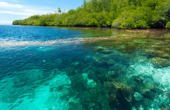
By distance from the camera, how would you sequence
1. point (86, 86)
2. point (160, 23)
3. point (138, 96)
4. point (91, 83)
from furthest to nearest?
point (160, 23) → point (91, 83) → point (86, 86) → point (138, 96)

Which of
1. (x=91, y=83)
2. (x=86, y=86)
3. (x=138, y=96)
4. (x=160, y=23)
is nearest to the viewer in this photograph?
(x=138, y=96)

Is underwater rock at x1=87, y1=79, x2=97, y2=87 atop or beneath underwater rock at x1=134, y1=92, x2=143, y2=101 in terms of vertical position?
atop

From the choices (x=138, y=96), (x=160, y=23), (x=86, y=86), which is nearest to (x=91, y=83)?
(x=86, y=86)

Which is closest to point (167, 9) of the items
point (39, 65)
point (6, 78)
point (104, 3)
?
point (39, 65)

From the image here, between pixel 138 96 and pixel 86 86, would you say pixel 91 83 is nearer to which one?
pixel 86 86

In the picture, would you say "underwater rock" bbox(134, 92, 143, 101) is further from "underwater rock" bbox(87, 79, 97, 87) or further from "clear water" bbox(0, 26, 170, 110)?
"underwater rock" bbox(87, 79, 97, 87)

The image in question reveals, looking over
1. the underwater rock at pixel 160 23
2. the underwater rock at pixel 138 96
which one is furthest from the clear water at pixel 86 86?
the underwater rock at pixel 160 23

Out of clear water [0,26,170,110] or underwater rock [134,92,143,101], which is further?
underwater rock [134,92,143,101]

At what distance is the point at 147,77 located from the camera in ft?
40.2

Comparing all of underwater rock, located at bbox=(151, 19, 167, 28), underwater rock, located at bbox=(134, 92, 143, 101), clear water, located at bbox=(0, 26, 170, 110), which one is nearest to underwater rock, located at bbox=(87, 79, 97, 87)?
clear water, located at bbox=(0, 26, 170, 110)

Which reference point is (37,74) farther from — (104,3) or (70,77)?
(104,3)

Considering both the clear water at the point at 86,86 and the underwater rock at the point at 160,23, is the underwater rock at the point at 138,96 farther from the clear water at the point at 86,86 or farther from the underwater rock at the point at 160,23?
the underwater rock at the point at 160,23

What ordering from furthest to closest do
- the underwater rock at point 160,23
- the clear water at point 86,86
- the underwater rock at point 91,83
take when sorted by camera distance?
the underwater rock at point 160,23 → the underwater rock at point 91,83 → the clear water at point 86,86

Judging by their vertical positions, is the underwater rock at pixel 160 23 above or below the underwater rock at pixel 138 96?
above
